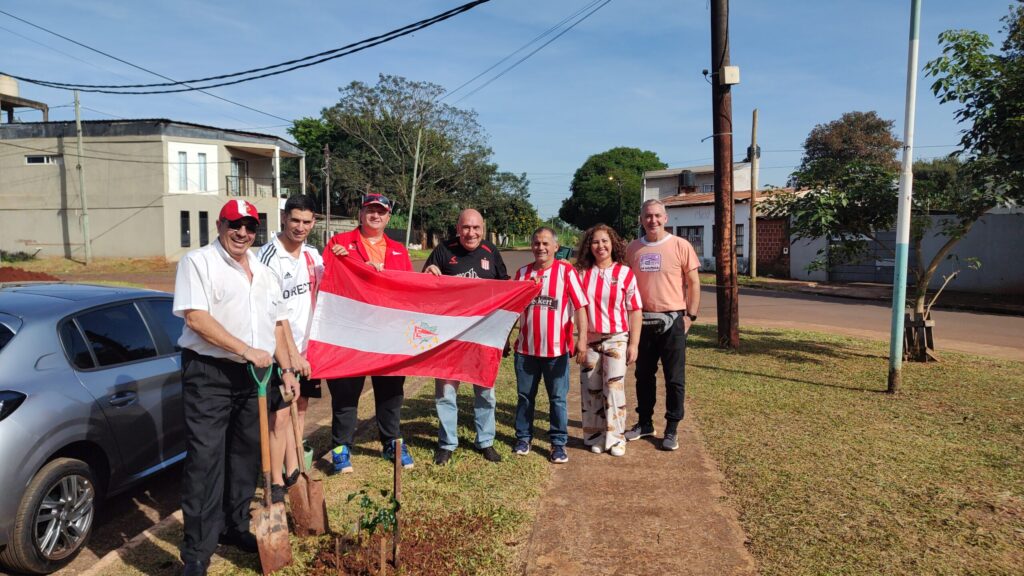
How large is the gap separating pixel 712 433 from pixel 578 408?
1.52m

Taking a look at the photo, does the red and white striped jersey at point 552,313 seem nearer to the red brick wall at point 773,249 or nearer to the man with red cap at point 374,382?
the man with red cap at point 374,382

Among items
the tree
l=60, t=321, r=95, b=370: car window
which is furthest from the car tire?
the tree

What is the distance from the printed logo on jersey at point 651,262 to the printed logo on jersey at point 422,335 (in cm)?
183

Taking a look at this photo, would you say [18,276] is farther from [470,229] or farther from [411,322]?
[470,229]

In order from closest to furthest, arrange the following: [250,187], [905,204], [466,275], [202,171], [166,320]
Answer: [166,320], [466,275], [905,204], [202,171], [250,187]

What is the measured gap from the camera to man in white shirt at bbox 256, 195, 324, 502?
3879 millimetres

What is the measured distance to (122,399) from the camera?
4.02 metres

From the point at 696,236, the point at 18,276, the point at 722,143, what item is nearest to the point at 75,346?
the point at 722,143

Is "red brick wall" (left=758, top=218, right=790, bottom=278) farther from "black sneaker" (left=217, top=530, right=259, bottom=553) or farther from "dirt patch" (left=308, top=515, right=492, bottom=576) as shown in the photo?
"black sneaker" (left=217, top=530, right=259, bottom=553)

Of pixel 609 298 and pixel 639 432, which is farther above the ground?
pixel 609 298

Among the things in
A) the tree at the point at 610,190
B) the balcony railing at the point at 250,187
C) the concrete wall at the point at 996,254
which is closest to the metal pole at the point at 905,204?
the concrete wall at the point at 996,254

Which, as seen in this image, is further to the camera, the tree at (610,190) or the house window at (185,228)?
the tree at (610,190)

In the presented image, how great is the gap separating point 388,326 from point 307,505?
1681 millimetres

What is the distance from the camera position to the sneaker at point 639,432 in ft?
18.8
